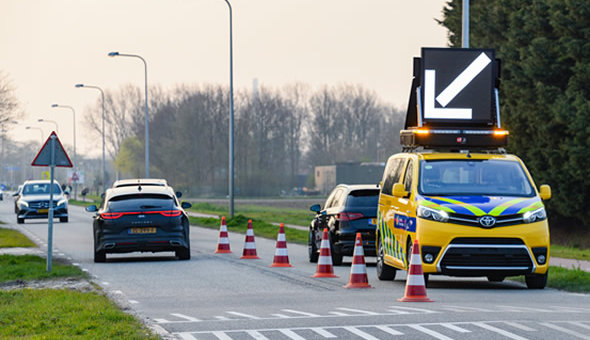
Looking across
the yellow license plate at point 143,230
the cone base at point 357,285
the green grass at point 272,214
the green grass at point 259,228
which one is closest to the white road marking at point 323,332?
the cone base at point 357,285

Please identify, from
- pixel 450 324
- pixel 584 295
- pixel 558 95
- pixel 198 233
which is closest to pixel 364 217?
pixel 584 295

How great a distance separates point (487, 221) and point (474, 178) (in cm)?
112

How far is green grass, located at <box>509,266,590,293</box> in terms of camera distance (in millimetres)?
15760

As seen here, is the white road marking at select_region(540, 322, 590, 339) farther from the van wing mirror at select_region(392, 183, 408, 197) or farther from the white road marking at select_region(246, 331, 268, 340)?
the van wing mirror at select_region(392, 183, 408, 197)

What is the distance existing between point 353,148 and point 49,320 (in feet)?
358

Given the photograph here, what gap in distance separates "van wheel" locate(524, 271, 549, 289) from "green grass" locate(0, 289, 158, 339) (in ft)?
19.5

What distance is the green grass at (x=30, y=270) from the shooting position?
17781 millimetres

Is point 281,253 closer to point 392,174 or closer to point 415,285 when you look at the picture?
point 392,174

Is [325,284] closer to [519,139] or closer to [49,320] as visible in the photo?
[49,320]

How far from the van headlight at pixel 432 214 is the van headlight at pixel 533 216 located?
1071 mm

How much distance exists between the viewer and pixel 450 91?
1753 cm

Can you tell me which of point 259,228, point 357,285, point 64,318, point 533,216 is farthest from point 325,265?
point 259,228

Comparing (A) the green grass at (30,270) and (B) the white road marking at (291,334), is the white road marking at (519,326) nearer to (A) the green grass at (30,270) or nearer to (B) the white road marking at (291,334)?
(B) the white road marking at (291,334)

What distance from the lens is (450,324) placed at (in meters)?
10.7
